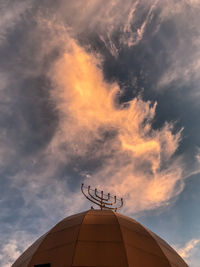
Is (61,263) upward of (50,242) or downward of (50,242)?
downward

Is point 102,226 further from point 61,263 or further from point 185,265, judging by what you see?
point 185,265

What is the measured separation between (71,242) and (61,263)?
167 centimetres

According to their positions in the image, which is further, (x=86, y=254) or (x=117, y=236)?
(x=117, y=236)

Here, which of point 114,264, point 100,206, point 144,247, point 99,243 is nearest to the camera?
point 114,264

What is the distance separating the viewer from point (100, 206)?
2370cm

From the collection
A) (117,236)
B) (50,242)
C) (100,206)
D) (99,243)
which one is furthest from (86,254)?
(100,206)

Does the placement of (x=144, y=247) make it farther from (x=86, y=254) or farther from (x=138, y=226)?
(x=86, y=254)

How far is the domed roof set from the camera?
14414 millimetres

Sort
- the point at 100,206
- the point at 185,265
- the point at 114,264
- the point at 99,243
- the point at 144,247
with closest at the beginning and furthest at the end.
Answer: the point at 114,264, the point at 99,243, the point at 144,247, the point at 185,265, the point at 100,206

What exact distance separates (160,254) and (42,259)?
27.4ft

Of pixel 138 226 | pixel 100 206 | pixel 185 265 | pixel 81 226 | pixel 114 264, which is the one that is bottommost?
pixel 185 265

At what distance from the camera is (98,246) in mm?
15195

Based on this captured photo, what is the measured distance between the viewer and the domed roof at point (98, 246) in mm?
14414

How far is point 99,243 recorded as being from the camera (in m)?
15.4
